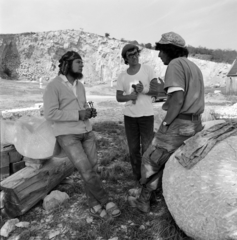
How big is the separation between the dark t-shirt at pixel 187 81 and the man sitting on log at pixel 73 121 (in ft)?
3.15

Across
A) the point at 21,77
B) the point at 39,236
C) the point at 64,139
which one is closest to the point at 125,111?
the point at 64,139

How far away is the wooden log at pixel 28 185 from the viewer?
2.64 meters

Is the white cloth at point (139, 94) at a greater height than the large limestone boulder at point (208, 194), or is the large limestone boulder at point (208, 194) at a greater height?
the white cloth at point (139, 94)

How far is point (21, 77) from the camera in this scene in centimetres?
3017

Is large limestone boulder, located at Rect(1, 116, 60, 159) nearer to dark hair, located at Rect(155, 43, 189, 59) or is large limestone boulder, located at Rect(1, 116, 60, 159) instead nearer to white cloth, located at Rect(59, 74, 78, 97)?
white cloth, located at Rect(59, 74, 78, 97)

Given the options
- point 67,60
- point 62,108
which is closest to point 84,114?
point 62,108

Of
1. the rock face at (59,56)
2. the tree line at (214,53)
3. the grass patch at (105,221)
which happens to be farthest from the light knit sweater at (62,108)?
the tree line at (214,53)

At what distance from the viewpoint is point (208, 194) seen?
2.02 m

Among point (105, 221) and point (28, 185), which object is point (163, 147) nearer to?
point (105, 221)

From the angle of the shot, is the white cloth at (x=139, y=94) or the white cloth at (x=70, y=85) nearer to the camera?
the white cloth at (x=70, y=85)

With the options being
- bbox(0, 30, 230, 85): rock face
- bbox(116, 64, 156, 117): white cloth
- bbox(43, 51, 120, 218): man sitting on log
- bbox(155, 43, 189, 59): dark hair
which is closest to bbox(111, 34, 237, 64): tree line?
bbox(0, 30, 230, 85): rock face

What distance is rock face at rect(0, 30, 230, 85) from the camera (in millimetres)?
30359

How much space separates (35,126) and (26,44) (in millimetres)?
31340

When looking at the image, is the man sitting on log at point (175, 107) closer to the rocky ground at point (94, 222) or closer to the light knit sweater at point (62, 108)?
the rocky ground at point (94, 222)
